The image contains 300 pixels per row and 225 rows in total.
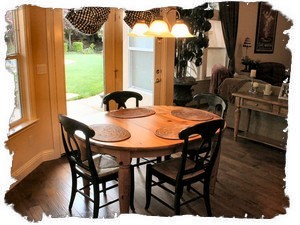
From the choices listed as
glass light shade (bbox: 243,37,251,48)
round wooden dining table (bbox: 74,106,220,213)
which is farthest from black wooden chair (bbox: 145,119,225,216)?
glass light shade (bbox: 243,37,251,48)

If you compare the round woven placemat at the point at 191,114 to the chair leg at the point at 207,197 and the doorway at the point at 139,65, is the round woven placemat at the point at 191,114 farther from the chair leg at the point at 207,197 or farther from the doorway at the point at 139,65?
the doorway at the point at 139,65

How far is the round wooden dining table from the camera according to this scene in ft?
6.79

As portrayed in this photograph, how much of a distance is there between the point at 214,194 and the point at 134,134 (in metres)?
1.11

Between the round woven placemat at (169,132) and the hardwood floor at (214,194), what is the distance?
73 cm

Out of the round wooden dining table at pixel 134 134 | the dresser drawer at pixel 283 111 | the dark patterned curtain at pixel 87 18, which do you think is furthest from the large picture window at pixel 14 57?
the dresser drawer at pixel 283 111

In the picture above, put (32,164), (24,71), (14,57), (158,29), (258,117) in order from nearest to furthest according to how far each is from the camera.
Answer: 1. (158,29)
2. (14,57)
3. (24,71)
4. (32,164)
5. (258,117)

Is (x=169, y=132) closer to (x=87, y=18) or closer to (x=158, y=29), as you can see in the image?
(x=158, y=29)

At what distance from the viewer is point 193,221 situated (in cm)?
111

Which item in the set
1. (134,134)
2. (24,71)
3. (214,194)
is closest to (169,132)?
(134,134)

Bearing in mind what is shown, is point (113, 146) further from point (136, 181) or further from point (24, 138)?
point (24, 138)

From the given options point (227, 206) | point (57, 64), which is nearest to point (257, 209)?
point (227, 206)

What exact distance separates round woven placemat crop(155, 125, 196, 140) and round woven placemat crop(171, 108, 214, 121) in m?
0.29

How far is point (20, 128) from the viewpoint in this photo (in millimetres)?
2895

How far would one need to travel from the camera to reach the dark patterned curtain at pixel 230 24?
630cm
